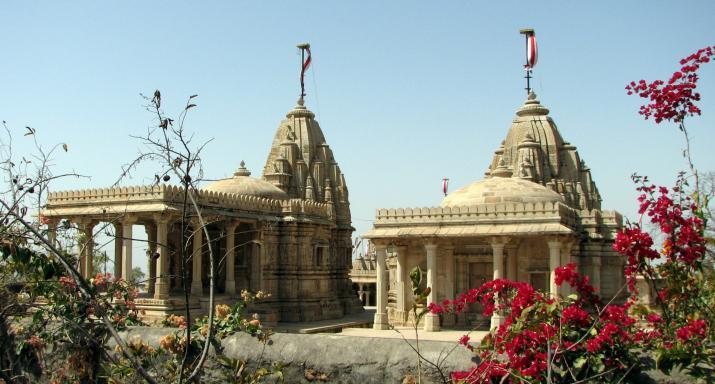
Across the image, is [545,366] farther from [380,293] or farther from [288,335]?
[380,293]

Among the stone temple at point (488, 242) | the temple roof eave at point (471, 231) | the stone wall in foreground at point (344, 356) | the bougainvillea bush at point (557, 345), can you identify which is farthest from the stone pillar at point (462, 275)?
the bougainvillea bush at point (557, 345)

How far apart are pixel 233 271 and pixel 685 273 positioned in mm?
26736

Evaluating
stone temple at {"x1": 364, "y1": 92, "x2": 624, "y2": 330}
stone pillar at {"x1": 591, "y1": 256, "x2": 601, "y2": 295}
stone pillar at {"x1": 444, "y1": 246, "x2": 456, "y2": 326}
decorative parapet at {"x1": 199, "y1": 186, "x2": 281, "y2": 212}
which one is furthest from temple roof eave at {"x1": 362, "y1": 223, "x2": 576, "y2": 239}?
decorative parapet at {"x1": 199, "y1": 186, "x2": 281, "y2": 212}

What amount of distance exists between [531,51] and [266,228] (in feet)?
60.9

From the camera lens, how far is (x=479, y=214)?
27.4 metres

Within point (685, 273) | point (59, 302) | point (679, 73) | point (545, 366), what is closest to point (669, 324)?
point (685, 273)

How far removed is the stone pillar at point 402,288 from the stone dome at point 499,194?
2.46m

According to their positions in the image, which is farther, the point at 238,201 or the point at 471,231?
the point at 238,201

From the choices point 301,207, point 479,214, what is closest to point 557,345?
point 479,214

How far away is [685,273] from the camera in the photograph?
21.4 feet

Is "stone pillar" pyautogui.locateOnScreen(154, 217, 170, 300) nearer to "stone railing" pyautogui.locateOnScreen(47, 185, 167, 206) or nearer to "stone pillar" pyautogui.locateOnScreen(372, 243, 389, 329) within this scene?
"stone railing" pyautogui.locateOnScreen(47, 185, 167, 206)

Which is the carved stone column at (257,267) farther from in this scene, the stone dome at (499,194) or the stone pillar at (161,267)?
the stone dome at (499,194)

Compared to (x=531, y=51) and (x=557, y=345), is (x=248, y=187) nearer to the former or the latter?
(x=531, y=51)

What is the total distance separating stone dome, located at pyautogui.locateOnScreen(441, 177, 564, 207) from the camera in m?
28.7
